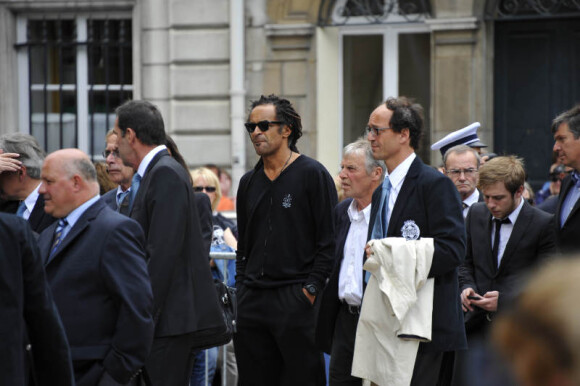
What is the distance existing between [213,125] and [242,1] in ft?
5.11

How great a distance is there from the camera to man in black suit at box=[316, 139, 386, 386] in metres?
5.60

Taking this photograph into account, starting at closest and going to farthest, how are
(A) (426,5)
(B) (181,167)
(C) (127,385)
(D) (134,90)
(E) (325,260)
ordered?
(C) (127,385) < (B) (181,167) < (E) (325,260) < (A) (426,5) < (D) (134,90)

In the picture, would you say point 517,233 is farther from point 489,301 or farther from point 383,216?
point 383,216

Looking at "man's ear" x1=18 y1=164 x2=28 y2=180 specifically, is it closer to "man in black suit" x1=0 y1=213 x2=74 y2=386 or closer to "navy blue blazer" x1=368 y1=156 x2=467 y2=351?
"navy blue blazer" x1=368 y1=156 x2=467 y2=351

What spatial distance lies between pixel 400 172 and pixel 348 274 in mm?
760

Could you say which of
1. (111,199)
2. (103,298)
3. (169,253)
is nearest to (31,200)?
(111,199)

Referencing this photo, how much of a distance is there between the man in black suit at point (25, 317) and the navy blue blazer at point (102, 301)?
2.27ft

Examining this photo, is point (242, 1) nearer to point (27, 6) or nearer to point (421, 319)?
point (27, 6)

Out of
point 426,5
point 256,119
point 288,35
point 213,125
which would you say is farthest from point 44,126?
point 256,119

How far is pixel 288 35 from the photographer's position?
12359 mm

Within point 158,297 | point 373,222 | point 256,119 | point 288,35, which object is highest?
point 288,35

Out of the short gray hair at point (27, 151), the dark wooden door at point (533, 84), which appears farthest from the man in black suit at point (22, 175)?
the dark wooden door at point (533, 84)

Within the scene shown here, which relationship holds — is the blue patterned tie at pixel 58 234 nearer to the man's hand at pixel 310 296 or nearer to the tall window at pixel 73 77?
the man's hand at pixel 310 296

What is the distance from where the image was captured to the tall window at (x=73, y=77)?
13.2 meters
